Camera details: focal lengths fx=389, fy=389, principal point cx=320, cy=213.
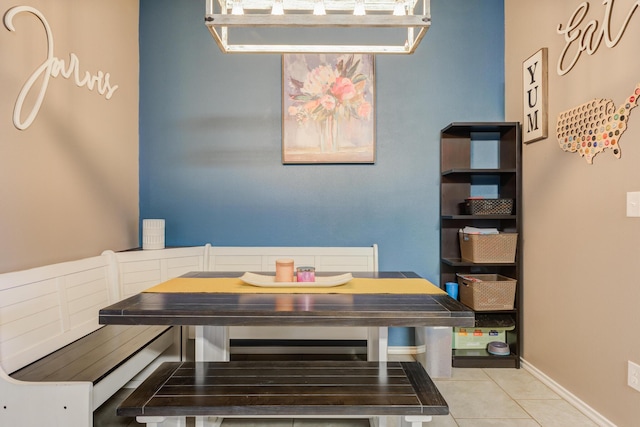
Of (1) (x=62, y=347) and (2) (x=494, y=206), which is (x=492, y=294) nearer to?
(2) (x=494, y=206)

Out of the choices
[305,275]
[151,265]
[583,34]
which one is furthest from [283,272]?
[583,34]

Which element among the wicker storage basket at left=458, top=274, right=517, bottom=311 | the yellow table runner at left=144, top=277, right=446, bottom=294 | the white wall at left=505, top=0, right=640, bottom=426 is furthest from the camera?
the wicker storage basket at left=458, top=274, right=517, bottom=311

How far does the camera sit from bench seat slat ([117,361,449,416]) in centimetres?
139

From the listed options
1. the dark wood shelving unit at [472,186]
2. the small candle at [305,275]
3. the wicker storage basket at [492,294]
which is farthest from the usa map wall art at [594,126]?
the small candle at [305,275]

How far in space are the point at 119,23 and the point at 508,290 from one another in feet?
11.3

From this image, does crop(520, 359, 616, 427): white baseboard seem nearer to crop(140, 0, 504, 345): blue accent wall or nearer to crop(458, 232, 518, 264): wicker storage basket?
crop(458, 232, 518, 264): wicker storage basket

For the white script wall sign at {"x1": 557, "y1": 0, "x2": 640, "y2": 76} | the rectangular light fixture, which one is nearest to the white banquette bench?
the rectangular light fixture

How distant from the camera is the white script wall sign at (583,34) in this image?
1.99m

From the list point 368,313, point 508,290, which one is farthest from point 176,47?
point 508,290

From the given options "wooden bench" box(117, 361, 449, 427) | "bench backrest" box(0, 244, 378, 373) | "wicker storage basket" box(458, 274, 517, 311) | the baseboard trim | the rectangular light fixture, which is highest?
the rectangular light fixture

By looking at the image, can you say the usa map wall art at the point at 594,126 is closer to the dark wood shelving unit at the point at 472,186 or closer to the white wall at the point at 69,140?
the dark wood shelving unit at the point at 472,186

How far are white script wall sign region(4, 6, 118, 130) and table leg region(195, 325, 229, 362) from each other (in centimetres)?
136

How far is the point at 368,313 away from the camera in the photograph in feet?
4.71

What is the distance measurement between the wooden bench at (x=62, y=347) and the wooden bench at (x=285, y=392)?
0.24 meters
